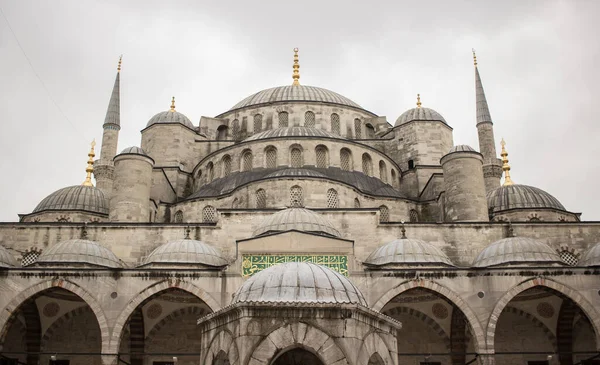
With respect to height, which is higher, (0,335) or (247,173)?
(247,173)

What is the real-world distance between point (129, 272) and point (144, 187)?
4.77 meters

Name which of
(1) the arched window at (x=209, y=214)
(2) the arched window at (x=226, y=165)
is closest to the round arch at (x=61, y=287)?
(1) the arched window at (x=209, y=214)

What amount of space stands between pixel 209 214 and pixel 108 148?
683 centimetres

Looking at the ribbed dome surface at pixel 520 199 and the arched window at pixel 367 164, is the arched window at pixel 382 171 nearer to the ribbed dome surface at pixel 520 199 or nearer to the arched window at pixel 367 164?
the arched window at pixel 367 164

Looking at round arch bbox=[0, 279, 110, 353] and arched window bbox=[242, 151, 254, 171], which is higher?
arched window bbox=[242, 151, 254, 171]

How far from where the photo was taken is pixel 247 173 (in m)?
21.5

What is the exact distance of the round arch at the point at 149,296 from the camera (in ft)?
49.2

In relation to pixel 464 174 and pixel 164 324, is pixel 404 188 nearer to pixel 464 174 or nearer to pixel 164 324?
pixel 464 174

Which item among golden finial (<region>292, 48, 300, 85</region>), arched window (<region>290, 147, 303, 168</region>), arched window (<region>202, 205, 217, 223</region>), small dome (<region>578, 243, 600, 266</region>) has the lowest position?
small dome (<region>578, 243, 600, 266</region>)

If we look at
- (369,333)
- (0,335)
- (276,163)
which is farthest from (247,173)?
(369,333)

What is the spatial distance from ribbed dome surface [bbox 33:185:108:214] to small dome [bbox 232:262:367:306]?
1622 cm

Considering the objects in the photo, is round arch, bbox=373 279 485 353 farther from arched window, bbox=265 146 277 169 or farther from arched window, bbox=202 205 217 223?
arched window, bbox=265 146 277 169

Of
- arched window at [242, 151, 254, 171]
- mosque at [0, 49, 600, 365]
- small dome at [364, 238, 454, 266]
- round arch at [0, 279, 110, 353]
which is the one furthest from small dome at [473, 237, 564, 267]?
round arch at [0, 279, 110, 353]

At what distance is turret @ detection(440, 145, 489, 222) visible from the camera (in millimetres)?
19203
